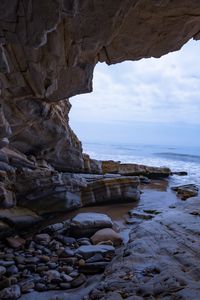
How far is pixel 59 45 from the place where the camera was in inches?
255

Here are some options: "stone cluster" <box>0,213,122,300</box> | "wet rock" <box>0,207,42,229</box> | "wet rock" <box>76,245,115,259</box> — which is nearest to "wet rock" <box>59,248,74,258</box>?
"stone cluster" <box>0,213,122,300</box>

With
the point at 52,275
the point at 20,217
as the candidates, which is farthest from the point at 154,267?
the point at 20,217

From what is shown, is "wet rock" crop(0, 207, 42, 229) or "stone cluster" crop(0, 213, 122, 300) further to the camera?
"wet rock" crop(0, 207, 42, 229)

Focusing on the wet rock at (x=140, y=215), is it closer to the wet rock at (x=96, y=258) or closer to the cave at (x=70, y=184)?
the cave at (x=70, y=184)

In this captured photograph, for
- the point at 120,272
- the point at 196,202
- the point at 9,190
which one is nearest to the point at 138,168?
the point at 196,202

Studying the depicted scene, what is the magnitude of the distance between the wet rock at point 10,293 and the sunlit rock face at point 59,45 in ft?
11.3

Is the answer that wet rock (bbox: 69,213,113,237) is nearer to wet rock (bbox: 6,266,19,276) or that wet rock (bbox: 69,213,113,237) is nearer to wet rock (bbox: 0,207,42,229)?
wet rock (bbox: 0,207,42,229)

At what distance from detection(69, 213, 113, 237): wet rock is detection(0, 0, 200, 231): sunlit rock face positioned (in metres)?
2.03

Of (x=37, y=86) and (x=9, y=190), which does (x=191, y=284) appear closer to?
(x=37, y=86)

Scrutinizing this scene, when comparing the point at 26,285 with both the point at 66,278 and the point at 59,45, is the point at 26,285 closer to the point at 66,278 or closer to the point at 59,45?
the point at 66,278

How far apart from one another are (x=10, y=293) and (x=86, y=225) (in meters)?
3.27

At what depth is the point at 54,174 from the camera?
32.1 feet

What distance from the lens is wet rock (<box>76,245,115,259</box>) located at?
6.07 meters

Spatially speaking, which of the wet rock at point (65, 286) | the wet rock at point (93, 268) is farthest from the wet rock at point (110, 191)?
the wet rock at point (65, 286)
